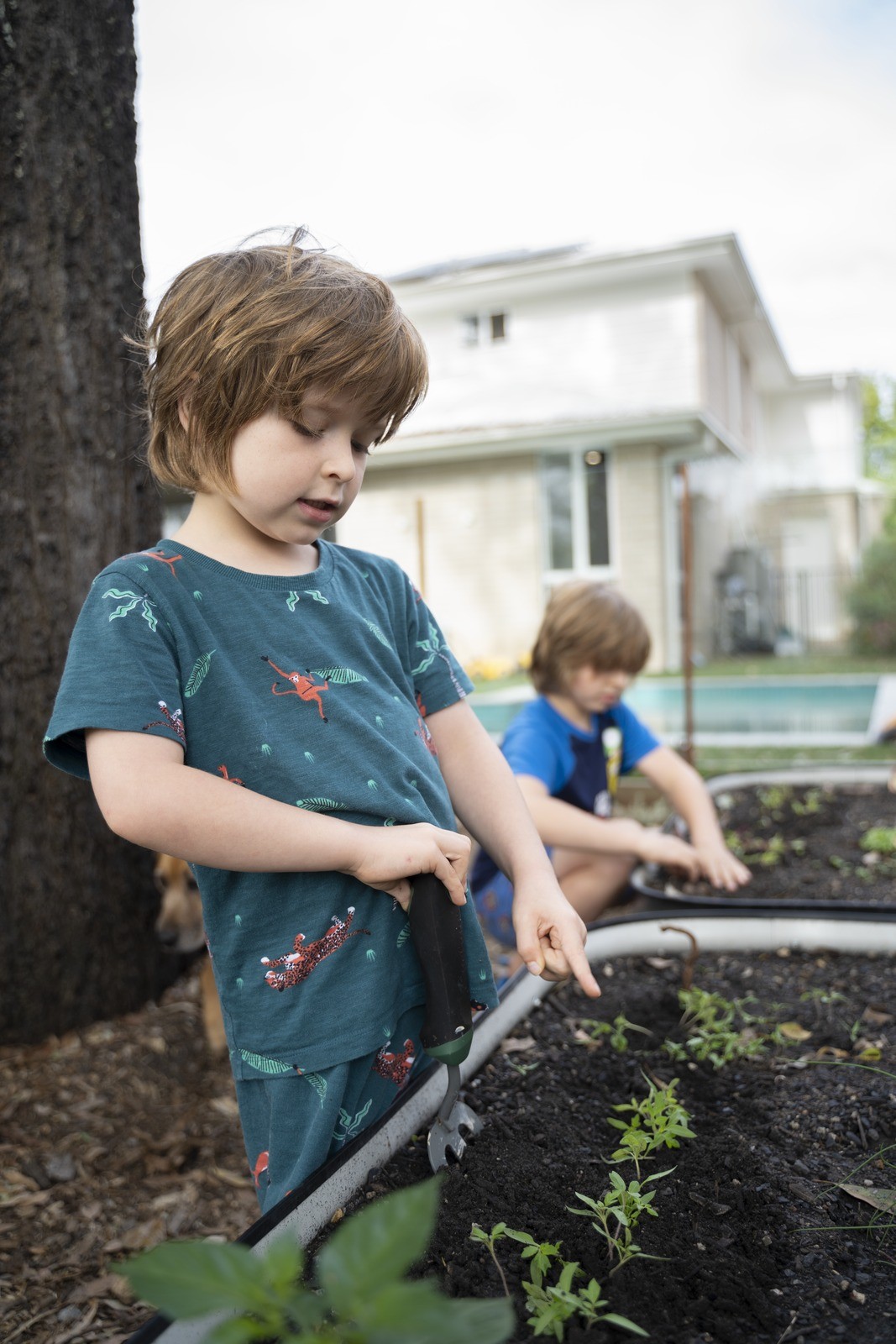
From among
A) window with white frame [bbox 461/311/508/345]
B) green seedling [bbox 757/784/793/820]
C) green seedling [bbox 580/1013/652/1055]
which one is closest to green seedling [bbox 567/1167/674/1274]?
green seedling [bbox 580/1013/652/1055]

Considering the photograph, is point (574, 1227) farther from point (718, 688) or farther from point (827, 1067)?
point (718, 688)

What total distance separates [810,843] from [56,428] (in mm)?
2607

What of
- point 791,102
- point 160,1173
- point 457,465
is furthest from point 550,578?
point 160,1173

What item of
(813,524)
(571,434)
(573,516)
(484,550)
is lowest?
Result: (484,550)

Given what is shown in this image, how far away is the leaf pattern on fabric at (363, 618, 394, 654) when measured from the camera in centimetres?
123

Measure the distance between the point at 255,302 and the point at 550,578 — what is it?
32.5 feet

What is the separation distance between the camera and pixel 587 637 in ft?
8.99

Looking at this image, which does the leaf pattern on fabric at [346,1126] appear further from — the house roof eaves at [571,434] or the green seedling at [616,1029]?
the house roof eaves at [571,434]

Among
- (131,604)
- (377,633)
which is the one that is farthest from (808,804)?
(131,604)

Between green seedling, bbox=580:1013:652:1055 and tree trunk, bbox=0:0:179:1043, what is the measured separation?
1.39 metres

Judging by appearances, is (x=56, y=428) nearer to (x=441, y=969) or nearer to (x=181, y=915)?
(x=181, y=915)

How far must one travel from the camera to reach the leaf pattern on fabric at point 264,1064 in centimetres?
108

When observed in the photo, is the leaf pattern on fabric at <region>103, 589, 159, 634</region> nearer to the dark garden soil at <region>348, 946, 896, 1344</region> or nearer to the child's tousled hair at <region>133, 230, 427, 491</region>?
the child's tousled hair at <region>133, 230, 427, 491</region>

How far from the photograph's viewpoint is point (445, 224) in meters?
18.0
